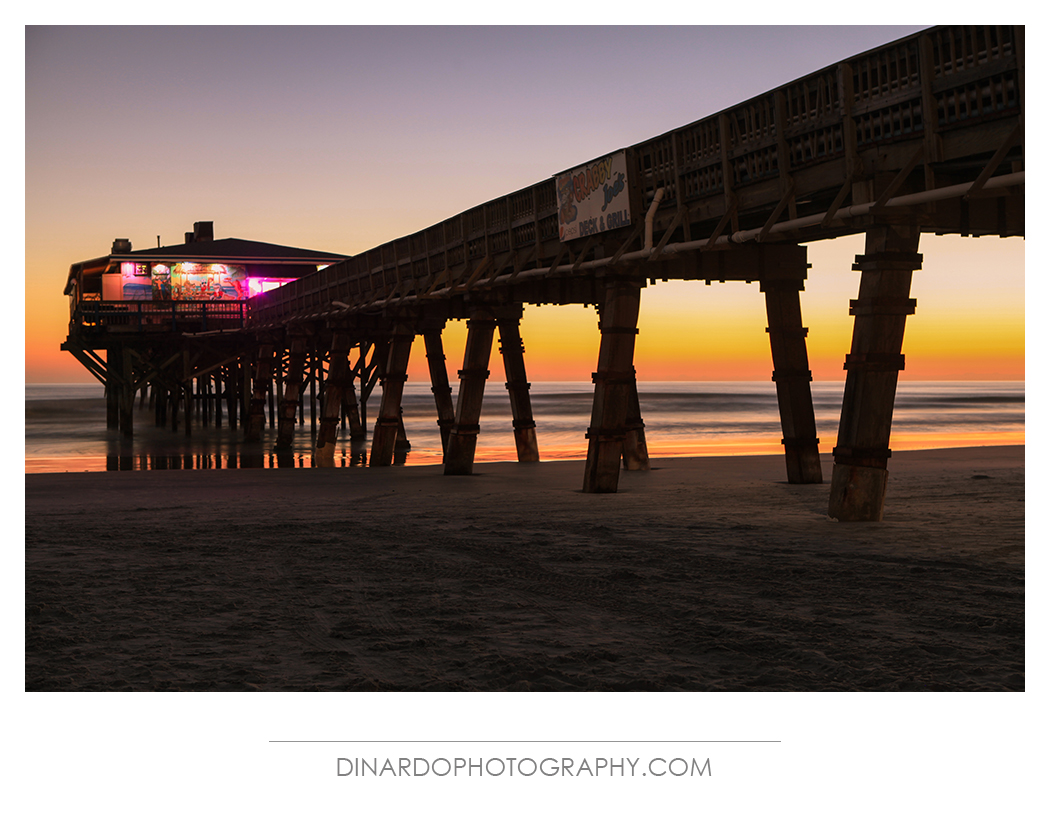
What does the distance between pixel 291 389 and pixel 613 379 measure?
1670cm

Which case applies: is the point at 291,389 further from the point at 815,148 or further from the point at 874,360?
the point at 874,360

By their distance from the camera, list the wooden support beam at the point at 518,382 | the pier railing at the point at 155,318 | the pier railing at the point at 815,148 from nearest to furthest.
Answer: the pier railing at the point at 815,148 < the wooden support beam at the point at 518,382 < the pier railing at the point at 155,318

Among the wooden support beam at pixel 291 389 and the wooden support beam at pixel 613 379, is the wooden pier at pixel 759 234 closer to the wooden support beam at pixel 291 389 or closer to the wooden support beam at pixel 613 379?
the wooden support beam at pixel 613 379

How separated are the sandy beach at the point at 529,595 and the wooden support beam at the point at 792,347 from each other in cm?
176

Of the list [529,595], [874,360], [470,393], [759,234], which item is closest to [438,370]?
[470,393]

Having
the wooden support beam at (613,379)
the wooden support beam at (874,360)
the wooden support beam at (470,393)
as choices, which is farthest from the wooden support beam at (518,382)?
the wooden support beam at (874,360)

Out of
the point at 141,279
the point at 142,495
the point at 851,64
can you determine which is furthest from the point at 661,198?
the point at 141,279

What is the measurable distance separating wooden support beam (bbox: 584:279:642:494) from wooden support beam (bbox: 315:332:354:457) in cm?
1124

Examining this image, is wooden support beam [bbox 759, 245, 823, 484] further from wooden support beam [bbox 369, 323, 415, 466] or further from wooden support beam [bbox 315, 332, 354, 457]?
wooden support beam [bbox 315, 332, 354, 457]

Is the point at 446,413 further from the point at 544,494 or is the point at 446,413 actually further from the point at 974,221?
the point at 974,221

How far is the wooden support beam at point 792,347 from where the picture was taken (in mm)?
12828

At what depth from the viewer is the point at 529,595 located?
604 cm

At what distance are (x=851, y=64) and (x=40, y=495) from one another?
A: 33.6ft
